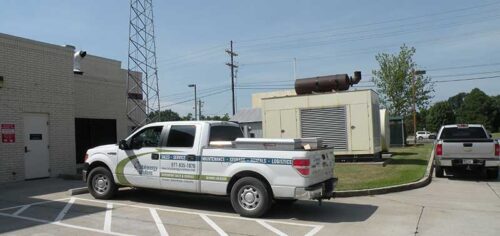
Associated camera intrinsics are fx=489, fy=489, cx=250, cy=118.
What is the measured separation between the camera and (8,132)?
1477 centimetres

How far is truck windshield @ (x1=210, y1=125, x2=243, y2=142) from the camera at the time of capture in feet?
34.3

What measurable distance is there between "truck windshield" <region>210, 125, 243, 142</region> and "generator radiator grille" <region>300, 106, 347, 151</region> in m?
9.06

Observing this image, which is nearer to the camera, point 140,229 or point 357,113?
point 140,229

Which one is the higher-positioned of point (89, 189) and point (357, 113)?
point (357, 113)

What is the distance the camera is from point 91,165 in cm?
1185

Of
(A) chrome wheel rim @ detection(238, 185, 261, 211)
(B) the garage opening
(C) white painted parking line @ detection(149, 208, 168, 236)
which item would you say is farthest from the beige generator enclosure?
(C) white painted parking line @ detection(149, 208, 168, 236)

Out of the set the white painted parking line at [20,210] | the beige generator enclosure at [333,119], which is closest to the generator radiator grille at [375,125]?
the beige generator enclosure at [333,119]

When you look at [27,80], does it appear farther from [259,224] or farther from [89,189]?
[259,224]

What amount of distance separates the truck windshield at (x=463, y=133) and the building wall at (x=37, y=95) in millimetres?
13022

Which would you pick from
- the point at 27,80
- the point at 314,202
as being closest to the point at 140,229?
the point at 314,202

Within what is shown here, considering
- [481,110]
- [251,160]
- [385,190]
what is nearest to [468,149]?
[385,190]

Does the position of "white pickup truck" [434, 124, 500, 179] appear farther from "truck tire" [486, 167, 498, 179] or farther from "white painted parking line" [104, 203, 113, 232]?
"white painted parking line" [104, 203, 113, 232]

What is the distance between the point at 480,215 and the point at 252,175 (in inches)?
179

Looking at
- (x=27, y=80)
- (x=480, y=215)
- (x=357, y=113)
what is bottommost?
(x=480, y=215)
